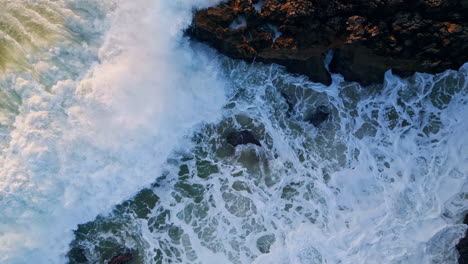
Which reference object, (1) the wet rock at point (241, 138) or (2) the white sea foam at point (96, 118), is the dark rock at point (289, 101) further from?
(2) the white sea foam at point (96, 118)

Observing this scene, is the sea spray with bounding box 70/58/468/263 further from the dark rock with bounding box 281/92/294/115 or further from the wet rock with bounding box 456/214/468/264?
the wet rock with bounding box 456/214/468/264

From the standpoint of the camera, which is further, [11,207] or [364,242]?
[364,242]

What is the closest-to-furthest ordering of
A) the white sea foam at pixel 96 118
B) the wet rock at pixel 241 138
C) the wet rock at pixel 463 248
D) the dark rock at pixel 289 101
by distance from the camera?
the white sea foam at pixel 96 118 → the wet rock at pixel 463 248 → the wet rock at pixel 241 138 → the dark rock at pixel 289 101

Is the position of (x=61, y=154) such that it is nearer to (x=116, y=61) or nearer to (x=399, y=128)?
(x=116, y=61)

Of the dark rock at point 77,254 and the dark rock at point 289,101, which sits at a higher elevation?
the dark rock at point 289,101

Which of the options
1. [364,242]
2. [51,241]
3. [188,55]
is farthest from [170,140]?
[364,242]

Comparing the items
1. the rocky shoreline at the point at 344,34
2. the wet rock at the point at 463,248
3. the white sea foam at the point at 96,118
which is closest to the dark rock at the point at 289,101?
the rocky shoreline at the point at 344,34

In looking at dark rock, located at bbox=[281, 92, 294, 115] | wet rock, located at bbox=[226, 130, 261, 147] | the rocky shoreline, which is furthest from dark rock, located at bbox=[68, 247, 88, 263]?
dark rock, located at bbox=[281, 92, 294, 115]

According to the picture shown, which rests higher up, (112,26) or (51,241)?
(112,26)
